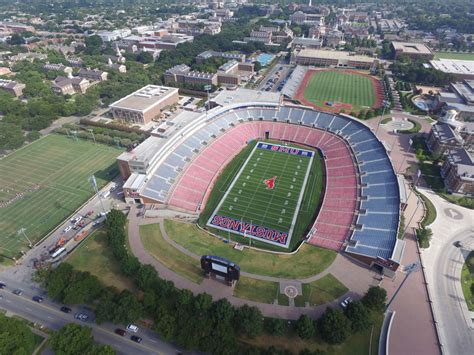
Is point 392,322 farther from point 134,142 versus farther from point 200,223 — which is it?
point 134,142

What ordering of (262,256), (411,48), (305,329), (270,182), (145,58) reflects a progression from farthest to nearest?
(411,48)
(145,58)
(270,182)
(262,256)
(305,329)

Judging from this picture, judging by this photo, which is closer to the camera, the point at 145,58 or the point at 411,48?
the point at 145,58

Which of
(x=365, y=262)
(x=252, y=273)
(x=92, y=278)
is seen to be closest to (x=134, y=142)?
(x=92, y=278)

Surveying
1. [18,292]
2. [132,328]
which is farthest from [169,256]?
[18,292]

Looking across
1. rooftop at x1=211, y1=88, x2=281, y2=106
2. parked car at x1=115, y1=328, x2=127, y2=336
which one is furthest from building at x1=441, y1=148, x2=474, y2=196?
parked car at x1=115, y1=328, x2=127, y2=336

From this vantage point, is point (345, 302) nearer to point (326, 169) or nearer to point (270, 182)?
point (270, 182)

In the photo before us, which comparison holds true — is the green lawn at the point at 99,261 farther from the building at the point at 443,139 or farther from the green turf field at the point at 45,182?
the building at the point at 443,139

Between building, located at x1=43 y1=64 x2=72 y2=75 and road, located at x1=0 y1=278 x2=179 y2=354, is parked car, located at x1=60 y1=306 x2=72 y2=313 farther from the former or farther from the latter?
building, located at x1=43 y1=64 x2=72 y2=75
